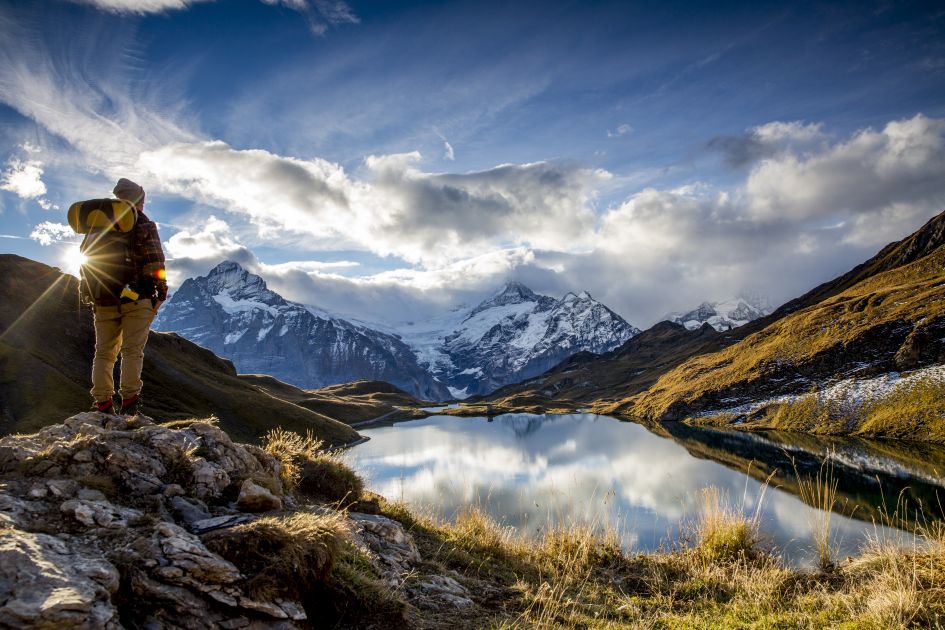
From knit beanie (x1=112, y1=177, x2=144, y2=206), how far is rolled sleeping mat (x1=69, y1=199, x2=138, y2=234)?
58cm

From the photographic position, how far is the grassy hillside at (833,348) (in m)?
94.7

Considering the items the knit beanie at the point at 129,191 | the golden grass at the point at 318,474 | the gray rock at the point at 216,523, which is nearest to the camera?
the gray rock at the point at 216,523

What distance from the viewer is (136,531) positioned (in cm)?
514

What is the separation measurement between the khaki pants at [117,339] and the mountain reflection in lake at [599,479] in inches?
255

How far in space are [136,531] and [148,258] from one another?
18.3 ft

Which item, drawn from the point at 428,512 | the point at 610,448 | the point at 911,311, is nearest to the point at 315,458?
the point at 428,512

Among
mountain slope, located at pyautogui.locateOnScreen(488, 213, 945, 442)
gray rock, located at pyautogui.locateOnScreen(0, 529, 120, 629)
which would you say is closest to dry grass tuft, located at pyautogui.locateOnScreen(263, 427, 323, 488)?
gray rock, located at pyautogui.locateOnScreen(0, 529, 120, 629)

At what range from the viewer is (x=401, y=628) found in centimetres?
576

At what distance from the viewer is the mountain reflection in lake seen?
21092 mm

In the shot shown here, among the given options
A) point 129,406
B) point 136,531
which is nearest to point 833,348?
point 129,406

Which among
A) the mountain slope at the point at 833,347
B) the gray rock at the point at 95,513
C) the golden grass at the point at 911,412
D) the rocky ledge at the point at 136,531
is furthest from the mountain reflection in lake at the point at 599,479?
the mountain slope at the point at 833,347

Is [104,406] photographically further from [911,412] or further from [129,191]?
[911,412]

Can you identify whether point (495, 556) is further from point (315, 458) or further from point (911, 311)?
point (911, 311)

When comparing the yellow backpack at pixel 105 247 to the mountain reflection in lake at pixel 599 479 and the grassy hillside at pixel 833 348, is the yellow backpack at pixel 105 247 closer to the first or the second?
the mountain reflection in lake at pixel 599 479
